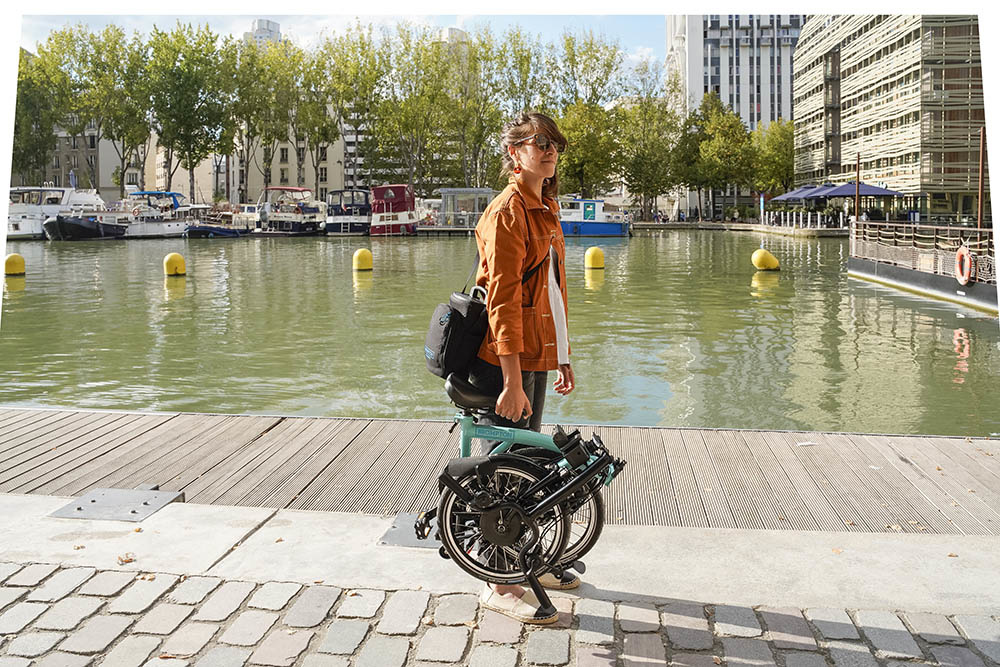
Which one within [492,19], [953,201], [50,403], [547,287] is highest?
[492,19]

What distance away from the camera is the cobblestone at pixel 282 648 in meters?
3.05

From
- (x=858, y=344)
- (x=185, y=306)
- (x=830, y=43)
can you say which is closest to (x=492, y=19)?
(x=830, y=43)

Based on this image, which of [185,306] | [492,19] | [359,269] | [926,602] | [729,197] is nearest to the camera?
[926,602]

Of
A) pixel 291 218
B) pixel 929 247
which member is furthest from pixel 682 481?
pixel 291 218

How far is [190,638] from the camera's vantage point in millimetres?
3199

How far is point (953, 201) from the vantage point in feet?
163

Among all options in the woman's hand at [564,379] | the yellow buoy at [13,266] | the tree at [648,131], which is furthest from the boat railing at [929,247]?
the tree at [648,131]

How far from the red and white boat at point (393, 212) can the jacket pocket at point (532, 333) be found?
50619 mm

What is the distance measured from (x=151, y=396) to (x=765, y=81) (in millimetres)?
116322

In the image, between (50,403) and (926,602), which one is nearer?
(926,602)

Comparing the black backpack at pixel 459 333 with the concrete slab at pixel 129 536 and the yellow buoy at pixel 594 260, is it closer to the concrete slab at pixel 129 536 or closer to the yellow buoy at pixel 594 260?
the concrete slab at pixel 129 536

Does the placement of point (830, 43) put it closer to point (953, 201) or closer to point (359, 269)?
point (953, 201)

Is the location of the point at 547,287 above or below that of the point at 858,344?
above

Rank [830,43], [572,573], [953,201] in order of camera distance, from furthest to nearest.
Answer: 1. [830,43]
2. [953,201]
3. [572,573]
